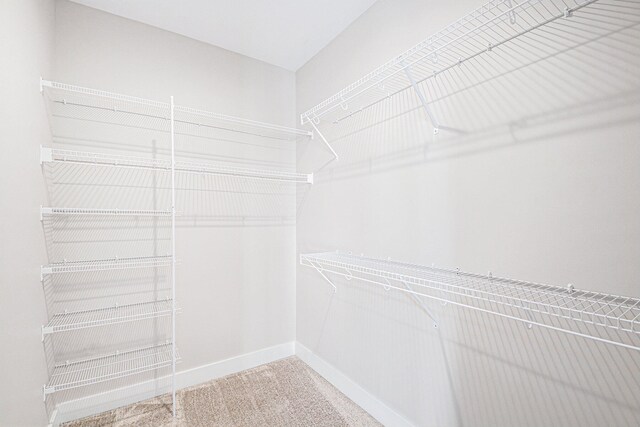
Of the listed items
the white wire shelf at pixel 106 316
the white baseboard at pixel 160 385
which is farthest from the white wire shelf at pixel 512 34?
the white baseboard at pixel 160 385

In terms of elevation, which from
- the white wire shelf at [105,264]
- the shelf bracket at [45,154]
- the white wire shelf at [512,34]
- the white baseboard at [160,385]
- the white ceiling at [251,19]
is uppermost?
the white ceiling at [251,19]

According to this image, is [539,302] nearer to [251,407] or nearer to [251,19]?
[251,407]

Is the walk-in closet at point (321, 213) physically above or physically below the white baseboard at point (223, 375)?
above

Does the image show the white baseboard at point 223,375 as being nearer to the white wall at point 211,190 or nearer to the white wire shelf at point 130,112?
the white wall at point 211,190

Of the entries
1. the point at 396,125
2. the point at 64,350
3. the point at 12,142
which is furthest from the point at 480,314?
the point at 64,350

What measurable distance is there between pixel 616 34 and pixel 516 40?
298mm

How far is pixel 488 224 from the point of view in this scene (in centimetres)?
124


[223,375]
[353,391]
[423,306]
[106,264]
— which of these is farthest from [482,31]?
[223,375]

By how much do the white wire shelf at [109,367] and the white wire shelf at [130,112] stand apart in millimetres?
1543

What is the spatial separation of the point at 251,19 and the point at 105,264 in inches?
73.7

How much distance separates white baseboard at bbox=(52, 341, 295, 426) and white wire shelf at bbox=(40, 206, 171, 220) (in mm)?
1151

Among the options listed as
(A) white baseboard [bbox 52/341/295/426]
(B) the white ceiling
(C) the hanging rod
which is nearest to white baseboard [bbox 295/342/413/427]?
(A) white baseboard [bbox 52/341/295/426]

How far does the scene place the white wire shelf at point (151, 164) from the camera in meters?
1.69

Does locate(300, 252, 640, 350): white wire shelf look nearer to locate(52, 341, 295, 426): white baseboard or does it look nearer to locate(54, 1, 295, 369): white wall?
locate(54, 1, 295, 369): white wall
